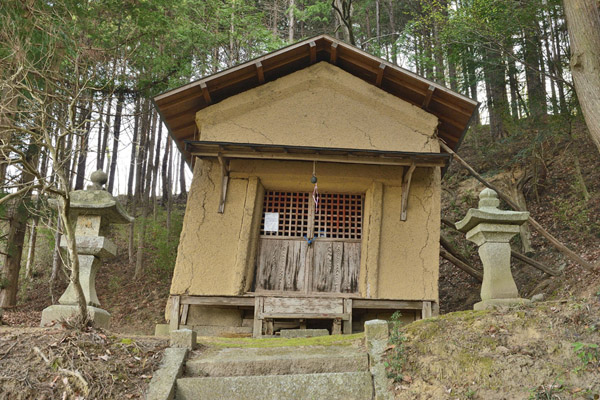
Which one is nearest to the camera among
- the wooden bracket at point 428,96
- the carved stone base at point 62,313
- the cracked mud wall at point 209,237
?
the carved stone base at point 62,313

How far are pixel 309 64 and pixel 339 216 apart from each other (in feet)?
10.4

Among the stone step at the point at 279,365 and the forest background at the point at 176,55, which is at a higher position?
the forest background at the point at 176,55

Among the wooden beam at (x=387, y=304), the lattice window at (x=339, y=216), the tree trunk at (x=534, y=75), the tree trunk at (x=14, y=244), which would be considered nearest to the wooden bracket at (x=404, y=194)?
the lattice window at (x=339, y=216)

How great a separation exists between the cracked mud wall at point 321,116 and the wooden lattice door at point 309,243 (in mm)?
1263

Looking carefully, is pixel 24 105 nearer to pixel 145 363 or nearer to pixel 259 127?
pixel 259 127

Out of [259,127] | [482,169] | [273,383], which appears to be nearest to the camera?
[273,383]

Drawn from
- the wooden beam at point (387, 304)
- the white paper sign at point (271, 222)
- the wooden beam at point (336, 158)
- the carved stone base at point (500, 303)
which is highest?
the wooden beam at point (336, 158)

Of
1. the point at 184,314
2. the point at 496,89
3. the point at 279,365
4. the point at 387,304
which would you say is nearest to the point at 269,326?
the point at 184,314

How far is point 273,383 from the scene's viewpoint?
4.92 metres

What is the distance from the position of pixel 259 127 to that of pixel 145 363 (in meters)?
5.14

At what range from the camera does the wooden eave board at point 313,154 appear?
8.06m

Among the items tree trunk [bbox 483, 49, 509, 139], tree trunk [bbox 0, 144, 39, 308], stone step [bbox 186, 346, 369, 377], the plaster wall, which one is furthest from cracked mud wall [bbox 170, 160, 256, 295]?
tree trunk [bbox 483, 49, 509, 139]

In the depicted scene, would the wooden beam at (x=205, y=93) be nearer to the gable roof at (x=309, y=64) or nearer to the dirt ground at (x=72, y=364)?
the gable roof at (x=309, y=64)

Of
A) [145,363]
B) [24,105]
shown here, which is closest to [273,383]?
[145,363]
